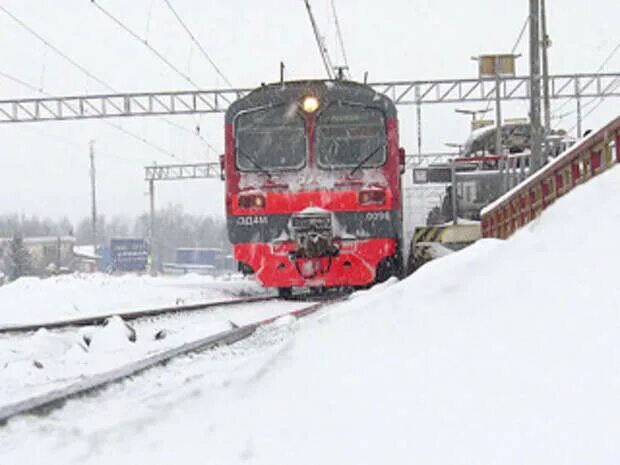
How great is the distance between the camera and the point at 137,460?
314cm

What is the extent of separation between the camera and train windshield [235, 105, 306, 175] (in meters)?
13.2

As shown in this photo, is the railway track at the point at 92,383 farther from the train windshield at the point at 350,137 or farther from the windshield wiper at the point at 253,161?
the train windshield at the point at 350,137

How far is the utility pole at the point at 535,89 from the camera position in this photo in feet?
61.1

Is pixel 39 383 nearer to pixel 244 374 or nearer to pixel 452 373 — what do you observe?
Result: pixel 244 374

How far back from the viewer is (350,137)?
43.4 ft

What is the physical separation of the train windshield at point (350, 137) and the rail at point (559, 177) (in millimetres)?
2373

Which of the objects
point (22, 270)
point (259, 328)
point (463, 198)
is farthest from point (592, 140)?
point (22, 270)

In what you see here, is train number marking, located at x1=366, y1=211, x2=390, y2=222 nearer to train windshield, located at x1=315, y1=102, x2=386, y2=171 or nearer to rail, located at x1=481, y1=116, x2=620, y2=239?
train windshield, located at x1=315, y1=102, x2=386, y2=171

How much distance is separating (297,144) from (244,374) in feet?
30.8

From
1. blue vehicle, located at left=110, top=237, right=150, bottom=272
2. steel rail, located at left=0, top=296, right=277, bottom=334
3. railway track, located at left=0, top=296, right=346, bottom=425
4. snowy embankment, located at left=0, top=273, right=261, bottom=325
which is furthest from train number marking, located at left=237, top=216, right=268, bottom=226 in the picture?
blue vehicle, located at left=110, top=237, right=150, bottom=272

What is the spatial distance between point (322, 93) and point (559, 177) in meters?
4.16

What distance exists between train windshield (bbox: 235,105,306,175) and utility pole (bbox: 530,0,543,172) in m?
7.33

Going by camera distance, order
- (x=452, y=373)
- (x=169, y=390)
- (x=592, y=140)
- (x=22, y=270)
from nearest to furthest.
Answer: (x=452, y=373) < (x=169, y=390) < (x=592, y=140) < (x=22, y=270)

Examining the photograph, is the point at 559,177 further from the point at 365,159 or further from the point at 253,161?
the point at 253,161
